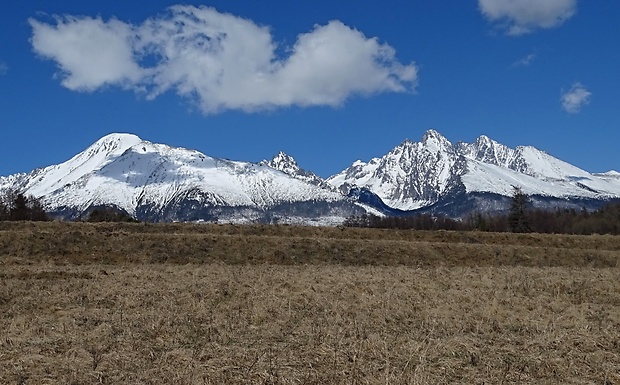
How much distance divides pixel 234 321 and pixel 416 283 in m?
10.6

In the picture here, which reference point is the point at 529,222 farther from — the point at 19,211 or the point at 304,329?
the point at 304,329

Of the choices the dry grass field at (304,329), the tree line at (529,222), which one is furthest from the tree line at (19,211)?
the tree line at (529,222)

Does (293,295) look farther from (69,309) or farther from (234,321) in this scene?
(69,309)

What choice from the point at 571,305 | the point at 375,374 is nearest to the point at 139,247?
the point at 571,305

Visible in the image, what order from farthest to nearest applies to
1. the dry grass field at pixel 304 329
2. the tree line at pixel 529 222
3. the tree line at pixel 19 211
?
the tree line at pixel 529 222, the tree line at pixel 19 211, the dry grass field at pixel 304 329

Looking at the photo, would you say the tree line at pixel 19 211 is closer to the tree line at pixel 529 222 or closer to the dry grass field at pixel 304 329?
the dry grass field at pixel 304 329

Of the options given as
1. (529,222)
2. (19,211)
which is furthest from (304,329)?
(529,222)

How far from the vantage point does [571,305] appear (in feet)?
59.8

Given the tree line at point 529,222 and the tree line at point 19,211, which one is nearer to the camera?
the tree line at point 19,211

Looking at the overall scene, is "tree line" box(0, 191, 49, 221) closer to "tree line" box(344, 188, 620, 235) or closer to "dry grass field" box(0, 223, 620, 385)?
"dry grass field" box(0, 223, 620, 385)

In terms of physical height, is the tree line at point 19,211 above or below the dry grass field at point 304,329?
above

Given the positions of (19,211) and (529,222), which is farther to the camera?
(529,222)

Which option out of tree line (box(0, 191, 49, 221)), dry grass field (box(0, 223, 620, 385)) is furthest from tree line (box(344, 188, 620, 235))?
dry grass field (box(0, 223, 620, 385))

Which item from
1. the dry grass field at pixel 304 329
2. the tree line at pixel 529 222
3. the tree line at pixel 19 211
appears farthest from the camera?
the tree line at pixel 529 222
